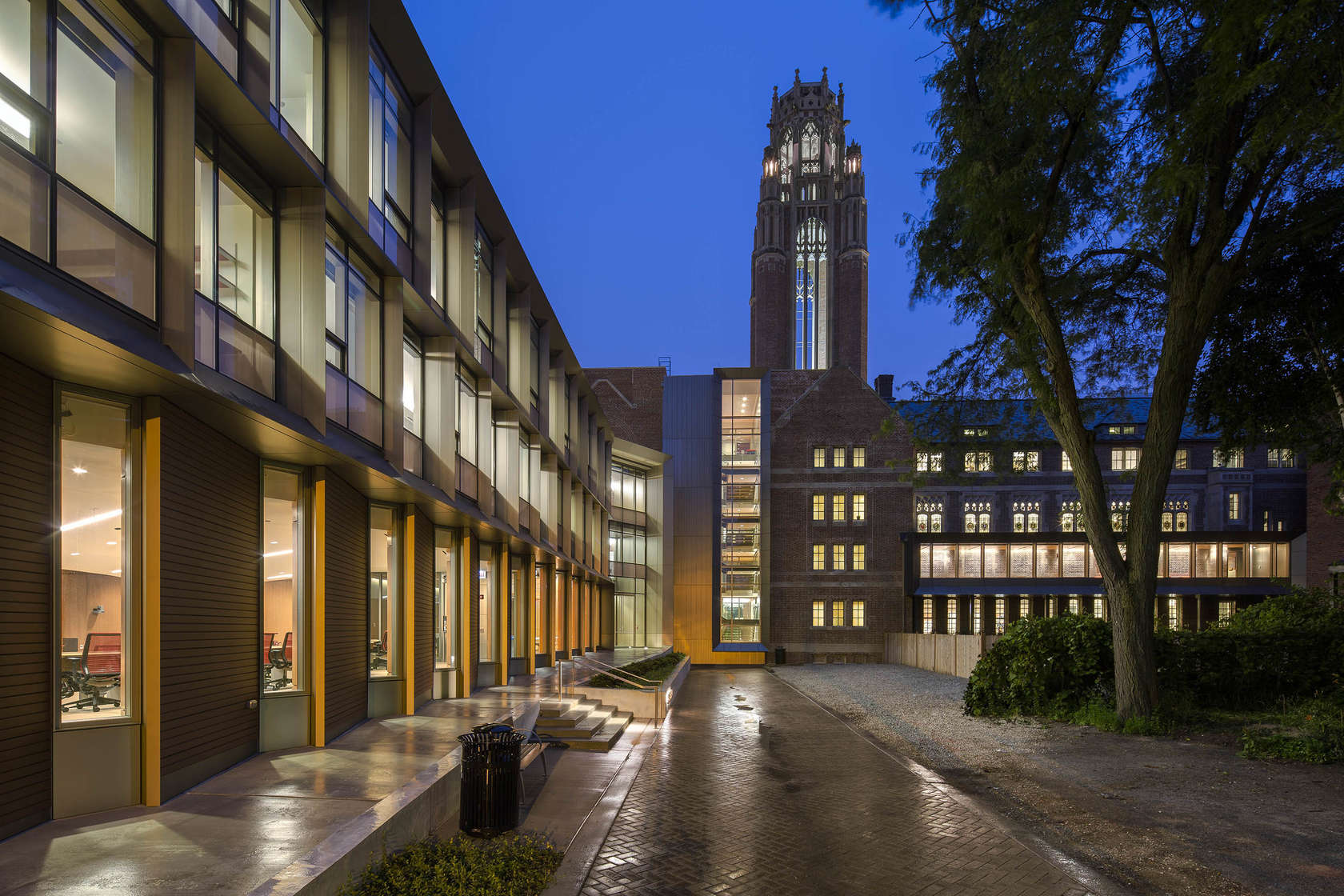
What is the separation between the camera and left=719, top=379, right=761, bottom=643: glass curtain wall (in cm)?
4600

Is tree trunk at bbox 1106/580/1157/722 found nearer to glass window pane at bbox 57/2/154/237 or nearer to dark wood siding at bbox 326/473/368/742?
dark wood siding at bbox 326/473/368/742

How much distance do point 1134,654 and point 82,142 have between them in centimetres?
1716

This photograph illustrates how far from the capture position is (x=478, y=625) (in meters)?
19.8

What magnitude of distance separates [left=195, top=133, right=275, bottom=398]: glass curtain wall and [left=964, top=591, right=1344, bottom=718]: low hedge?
15.4 metres

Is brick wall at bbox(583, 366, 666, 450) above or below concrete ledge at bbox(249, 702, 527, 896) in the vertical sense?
above

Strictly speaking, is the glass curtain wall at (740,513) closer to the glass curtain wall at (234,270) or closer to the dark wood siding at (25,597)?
the glass curtain wall at (234,270)

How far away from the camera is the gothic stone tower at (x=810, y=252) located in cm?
7631

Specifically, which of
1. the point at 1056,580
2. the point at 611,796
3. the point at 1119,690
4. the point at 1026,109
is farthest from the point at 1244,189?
the point at 1056,580

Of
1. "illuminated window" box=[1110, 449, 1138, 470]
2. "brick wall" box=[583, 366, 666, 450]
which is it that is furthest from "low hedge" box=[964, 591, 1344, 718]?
"illuminated window" box=[1110, 449, 1138, 470]

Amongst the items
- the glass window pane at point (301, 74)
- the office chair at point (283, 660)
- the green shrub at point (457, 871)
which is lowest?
the green shrub at point (457, 871)

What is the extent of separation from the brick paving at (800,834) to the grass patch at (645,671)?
18.7 ft

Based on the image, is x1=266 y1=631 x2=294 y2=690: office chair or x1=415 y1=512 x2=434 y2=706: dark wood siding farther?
x1=415 y1=512 x2=434 y2=706: dark wood siding

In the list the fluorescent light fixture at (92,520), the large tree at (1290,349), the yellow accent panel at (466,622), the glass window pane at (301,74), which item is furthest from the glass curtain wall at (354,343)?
the large tree at (1290,349)

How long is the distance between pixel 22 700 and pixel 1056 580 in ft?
147
